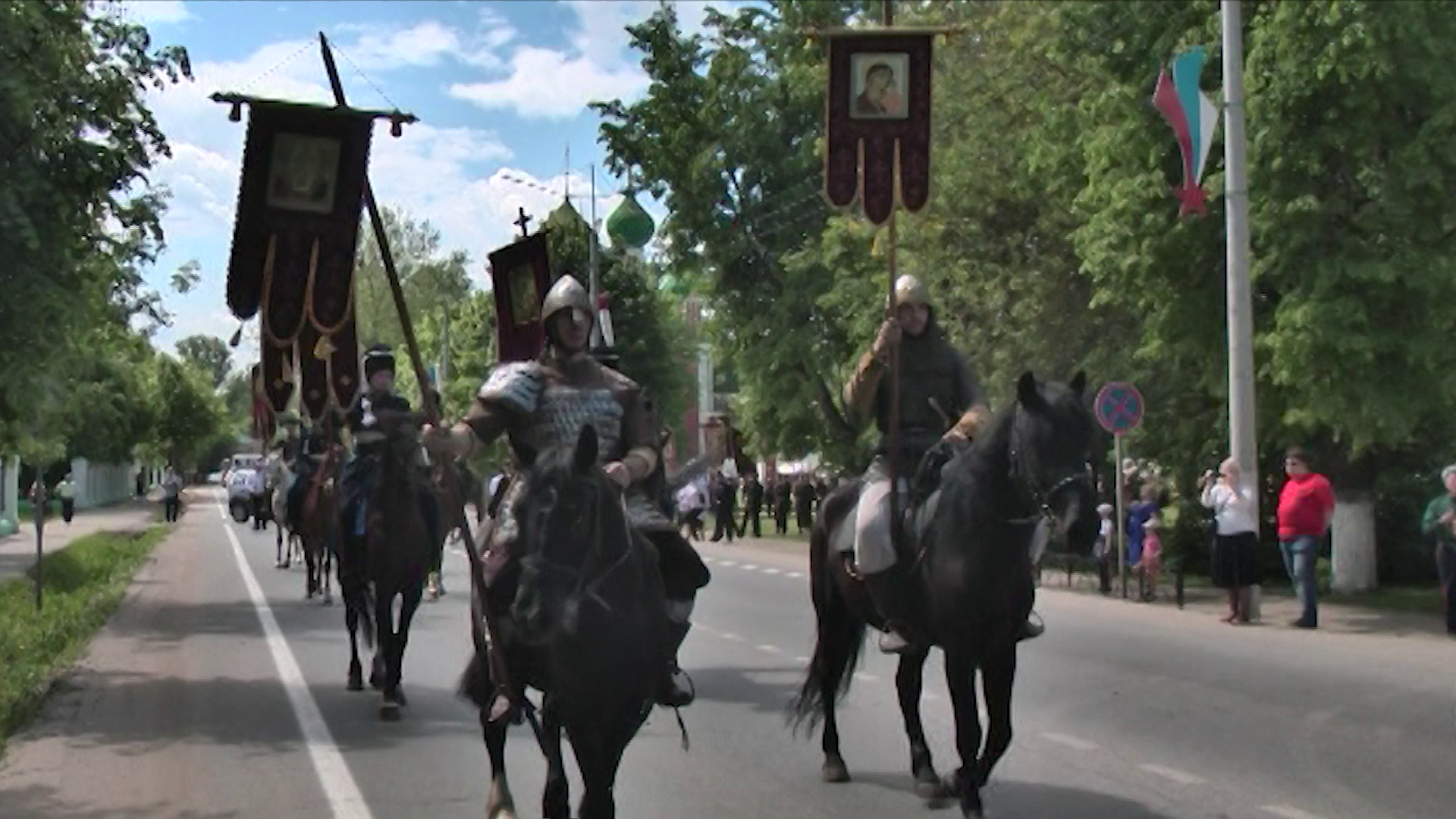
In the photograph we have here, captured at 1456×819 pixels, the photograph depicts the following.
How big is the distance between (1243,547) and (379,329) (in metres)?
54.7

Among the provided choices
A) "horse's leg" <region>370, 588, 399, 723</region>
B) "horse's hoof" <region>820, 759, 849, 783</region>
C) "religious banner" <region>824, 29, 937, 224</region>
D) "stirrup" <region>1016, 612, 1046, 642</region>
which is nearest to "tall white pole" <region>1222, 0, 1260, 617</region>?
"religious banner" <region>824, 29, 937, 224</region>

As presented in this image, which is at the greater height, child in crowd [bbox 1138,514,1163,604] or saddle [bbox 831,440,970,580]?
saddle [bbox 831,440,970,580]

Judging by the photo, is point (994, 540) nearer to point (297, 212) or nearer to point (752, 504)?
point (297, 212)

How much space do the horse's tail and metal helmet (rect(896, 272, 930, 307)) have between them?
4.45ft

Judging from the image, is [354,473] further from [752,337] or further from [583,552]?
[752,337]

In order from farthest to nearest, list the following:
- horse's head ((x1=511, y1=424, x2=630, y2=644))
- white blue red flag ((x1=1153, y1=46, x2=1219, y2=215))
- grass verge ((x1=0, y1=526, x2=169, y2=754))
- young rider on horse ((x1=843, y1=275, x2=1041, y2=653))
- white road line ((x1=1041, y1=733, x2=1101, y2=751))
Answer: white blue red flag ((x1=1153, y1=46, x2=1219, y2=215))
grass verge ((x1=0, y1=526, x2=169, y2=754))
white road line ((x1=1041, y1=733, x2=1101, y2=751))
young rider on horse ((x1=843, y1=275, x2=1041, y2=653))
horse's head ((x1=511, y1=424, x2=630, y2=644))

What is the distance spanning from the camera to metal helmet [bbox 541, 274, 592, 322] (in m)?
7.47

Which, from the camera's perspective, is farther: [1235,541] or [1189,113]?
[1235,541]

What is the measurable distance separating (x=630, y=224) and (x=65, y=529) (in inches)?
888

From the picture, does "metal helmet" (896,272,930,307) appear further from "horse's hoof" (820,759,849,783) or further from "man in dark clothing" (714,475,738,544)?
"man in dark clothing" (714,475,738,544)

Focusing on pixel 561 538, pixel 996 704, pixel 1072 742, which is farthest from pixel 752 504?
pixel 561 538

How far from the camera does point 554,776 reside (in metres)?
7.06

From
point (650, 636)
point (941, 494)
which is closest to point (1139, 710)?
point (941, 494)

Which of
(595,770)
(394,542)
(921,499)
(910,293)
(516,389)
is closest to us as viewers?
(595,770)
